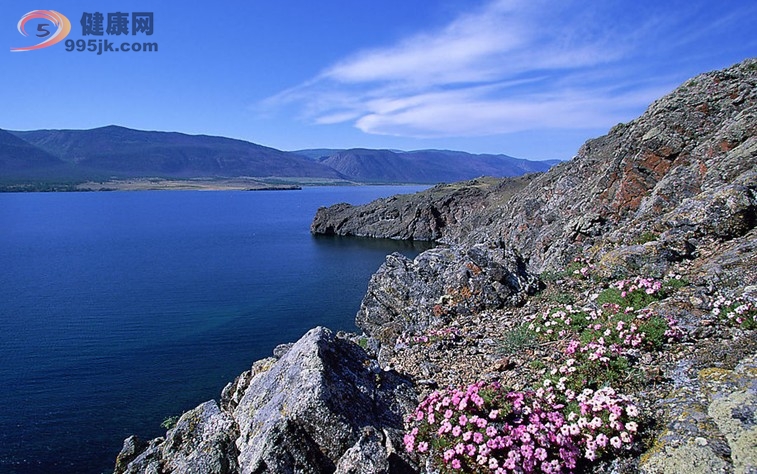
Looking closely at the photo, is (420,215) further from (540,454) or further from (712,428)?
(540,454)

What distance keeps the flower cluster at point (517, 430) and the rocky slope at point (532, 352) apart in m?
0.26

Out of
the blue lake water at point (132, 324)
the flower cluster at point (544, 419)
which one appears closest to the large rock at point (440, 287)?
the flower cluster at point (544, 419)

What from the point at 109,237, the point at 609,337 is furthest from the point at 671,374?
the point at 109,237

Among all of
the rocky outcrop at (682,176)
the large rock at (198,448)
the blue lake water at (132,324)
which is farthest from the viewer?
the blue lake water at (132,324)

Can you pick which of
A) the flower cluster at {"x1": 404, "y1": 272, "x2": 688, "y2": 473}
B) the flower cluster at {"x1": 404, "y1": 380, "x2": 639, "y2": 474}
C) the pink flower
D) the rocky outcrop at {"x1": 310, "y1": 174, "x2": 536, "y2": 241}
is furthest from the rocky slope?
the rocky outcrop at {"x1": 310, "y1": 174, "x2": 536, "y2": 241}

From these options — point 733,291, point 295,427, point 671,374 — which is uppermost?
point 733,291

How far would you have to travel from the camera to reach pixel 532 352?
1150cm

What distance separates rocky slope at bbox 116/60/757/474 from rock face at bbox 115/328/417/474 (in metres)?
0.03

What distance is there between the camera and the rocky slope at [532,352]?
7.79m

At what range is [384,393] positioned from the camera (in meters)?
10.1

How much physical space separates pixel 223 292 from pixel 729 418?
5049cm

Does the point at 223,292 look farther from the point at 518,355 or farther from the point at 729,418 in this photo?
the point at 729,418

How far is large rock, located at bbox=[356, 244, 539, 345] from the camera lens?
53.2 ft

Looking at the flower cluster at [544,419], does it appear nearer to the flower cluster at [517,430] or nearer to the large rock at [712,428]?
the flower cluster at [517,430]
